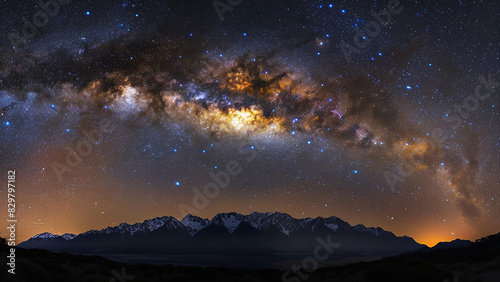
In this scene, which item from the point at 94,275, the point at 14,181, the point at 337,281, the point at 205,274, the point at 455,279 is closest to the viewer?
the point at 455,279

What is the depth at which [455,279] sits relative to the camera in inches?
546

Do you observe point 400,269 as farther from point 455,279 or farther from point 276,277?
point 276,277

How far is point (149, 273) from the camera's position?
21.3 meters

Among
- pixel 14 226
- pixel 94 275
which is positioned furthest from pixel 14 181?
pixel 94 275

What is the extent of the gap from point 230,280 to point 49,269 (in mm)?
10369

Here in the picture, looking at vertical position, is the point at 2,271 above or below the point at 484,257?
above

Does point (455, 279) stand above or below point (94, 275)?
below

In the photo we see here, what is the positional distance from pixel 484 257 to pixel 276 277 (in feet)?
45.9

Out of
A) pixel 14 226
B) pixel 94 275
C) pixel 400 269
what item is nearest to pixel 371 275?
pixel 400 269

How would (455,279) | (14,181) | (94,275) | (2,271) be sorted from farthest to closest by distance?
1. (94,275)
2. (14,181)
3. (455,279)
4. (2,271)

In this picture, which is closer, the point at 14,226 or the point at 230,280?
the point at 14,226

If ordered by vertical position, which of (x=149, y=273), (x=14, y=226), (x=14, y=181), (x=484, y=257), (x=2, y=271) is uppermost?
(x=14, y=181)

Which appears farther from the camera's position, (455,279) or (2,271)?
(455,279)

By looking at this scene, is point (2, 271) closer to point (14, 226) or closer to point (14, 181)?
point (14, 226)
